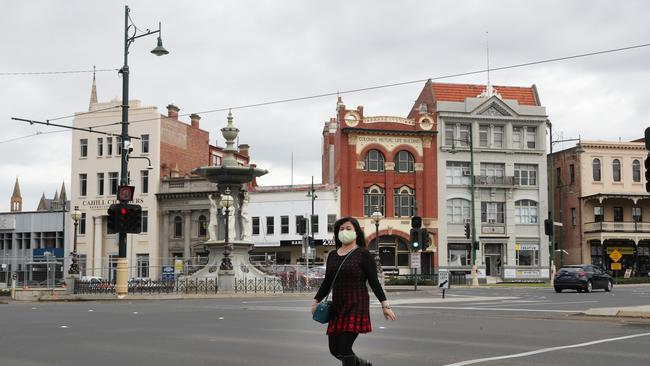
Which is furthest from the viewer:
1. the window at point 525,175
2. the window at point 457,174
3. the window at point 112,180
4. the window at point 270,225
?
the window at point 112,180

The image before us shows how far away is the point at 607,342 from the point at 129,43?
68.0ft

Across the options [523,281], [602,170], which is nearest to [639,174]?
[602,170]

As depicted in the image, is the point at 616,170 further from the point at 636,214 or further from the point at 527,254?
the point at 527,254

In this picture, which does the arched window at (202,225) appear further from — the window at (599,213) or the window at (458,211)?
the window at (599,213)

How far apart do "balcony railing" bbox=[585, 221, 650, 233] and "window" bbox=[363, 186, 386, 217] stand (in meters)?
17.9

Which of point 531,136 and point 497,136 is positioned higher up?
point 531,136

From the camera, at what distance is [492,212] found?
222 feet

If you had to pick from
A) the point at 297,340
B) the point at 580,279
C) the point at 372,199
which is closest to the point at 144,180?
the point at 372,199

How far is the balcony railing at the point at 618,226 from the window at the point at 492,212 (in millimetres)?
7571

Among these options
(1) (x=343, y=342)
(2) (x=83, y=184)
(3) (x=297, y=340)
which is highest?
(2) (x=83, y=184)

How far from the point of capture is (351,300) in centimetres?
779

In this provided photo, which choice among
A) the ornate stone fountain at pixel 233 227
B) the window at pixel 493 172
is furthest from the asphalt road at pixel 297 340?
the window at pixel 493 172

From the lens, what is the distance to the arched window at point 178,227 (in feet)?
226

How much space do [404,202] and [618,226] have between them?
18.2 m
